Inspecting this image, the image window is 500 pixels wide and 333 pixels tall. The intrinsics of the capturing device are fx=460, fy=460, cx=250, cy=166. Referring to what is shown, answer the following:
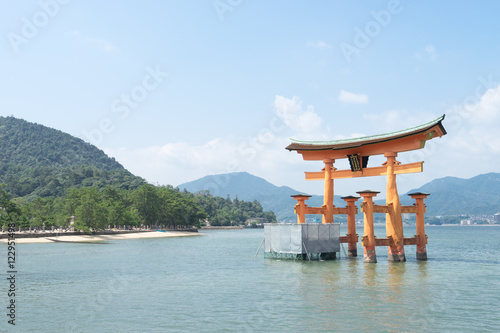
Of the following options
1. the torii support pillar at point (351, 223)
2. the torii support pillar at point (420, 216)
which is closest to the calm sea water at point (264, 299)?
the torii support pillar at point (420, 216)

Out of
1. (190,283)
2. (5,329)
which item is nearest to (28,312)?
(5,329)

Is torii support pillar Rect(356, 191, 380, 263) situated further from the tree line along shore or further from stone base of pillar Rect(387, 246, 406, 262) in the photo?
the tree line along shore

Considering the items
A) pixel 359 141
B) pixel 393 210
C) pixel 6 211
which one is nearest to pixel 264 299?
pixel 393 210

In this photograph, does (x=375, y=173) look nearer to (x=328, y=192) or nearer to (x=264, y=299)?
(x=328, y=192)

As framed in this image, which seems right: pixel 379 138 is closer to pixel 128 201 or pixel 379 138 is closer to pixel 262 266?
pixel 262 266

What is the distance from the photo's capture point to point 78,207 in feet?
276

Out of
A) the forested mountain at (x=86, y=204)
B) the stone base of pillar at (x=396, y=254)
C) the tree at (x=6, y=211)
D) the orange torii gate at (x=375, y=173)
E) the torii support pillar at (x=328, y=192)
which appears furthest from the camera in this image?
the forested mountain at (x=86, y=204)

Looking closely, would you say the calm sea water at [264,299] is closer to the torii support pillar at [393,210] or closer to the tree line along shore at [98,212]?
the torii support pillar at [393,210]

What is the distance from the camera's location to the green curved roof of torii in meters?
30.5

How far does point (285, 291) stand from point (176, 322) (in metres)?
7.44

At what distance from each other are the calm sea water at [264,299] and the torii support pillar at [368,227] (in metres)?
0.82

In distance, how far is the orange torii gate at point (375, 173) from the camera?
103 feet

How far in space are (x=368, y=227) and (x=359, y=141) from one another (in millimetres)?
6939

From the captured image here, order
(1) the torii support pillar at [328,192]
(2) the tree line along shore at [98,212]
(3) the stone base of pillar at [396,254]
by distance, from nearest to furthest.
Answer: (3) the stone base of pillar at [396,254]
(1) the torii support pillar at [328,192]
(2) the tree line along shore at [98,212]
